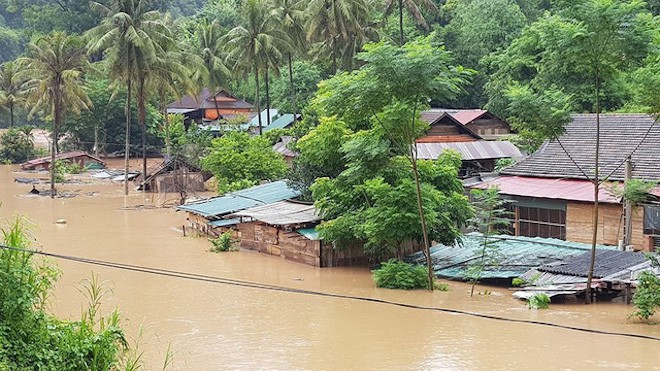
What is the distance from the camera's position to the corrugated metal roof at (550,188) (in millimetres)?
19795

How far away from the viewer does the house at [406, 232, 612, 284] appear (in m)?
17.8

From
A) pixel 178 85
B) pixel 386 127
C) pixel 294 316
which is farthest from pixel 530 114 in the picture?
pixel 178 85

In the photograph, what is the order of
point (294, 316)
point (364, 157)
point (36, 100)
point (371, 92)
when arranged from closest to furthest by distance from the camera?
point (294, 316) < point (371, 92) < point (364, 157) < point (36, 100)

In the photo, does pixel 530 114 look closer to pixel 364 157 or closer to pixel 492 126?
pixel 364 157

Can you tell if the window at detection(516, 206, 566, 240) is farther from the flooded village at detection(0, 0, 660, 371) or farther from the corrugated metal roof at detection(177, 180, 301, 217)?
the corrugated metal roof at detection(177, 180, 301, 217)

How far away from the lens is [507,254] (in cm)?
1867

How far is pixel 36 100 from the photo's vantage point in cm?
4669

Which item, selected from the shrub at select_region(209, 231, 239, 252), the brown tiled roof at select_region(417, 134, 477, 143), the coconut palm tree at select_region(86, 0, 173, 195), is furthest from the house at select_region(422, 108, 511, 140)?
the coconut palm tree at select_region(86, 0, 173, 195)

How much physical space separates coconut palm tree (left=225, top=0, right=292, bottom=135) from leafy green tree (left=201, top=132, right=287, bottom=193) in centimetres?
939

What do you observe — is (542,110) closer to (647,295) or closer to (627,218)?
(627,218)

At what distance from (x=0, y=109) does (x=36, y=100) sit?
14.9 meters

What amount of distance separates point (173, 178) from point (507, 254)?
2107cm

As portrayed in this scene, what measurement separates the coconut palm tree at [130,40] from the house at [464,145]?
12788 mm

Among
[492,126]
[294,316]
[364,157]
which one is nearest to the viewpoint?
[294,316]
